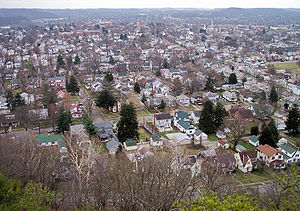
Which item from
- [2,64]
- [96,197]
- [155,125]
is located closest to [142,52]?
[2,64]

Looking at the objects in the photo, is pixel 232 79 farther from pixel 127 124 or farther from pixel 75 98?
pixel 127 124

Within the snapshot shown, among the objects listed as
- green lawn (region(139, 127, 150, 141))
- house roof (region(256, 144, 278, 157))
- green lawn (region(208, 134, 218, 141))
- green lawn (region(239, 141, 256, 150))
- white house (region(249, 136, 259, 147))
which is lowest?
green lawn (region(139, 127, 150, 141))

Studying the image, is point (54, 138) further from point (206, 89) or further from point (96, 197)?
point (206, 89)

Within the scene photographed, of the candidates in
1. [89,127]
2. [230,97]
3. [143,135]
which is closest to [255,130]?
[143,135]

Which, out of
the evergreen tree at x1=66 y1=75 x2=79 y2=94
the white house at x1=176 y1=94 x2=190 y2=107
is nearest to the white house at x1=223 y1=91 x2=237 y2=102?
the white house at x1=176 y1=94 x2=190 y2=107

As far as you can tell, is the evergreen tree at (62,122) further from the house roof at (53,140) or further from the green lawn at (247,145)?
the green lawn at (247,145)

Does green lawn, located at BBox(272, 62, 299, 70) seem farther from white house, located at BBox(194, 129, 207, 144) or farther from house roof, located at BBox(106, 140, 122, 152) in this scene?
house roof, located at BBox(106, 140, 122, 152)
